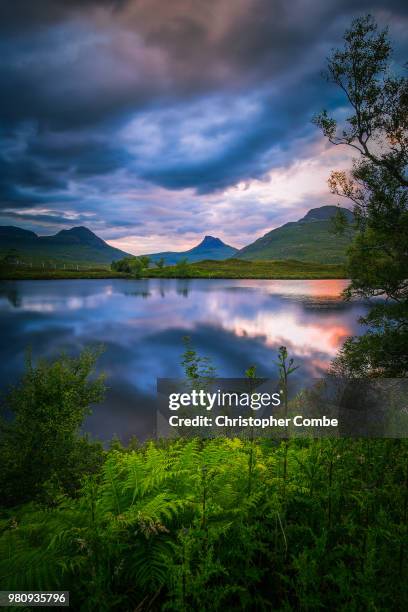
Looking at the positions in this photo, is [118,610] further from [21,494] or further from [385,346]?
[385,346]

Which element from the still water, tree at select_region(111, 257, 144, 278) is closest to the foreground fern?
the still water

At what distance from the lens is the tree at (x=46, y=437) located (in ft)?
39.3

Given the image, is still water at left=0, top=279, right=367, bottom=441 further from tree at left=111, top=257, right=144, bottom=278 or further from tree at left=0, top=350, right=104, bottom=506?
tree at left=111, top=257, right=144, bottom=278

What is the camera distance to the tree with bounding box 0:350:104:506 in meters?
12.0

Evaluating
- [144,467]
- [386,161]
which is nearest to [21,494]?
[144,467]

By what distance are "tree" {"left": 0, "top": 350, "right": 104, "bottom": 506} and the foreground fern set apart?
24.3ft

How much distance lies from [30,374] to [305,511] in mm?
16710

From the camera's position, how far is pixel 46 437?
1433 centimetres

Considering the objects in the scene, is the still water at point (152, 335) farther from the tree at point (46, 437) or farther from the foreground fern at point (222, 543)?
the foreground fern at point (222, 543)

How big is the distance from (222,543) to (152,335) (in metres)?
55.7

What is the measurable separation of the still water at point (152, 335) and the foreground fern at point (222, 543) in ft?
53.4

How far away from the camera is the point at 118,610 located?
2703mm

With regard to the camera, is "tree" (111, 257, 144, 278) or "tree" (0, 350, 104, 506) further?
A: "tree" (111, 257, 144, 278)

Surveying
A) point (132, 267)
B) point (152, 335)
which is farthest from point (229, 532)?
point (132, 267)
